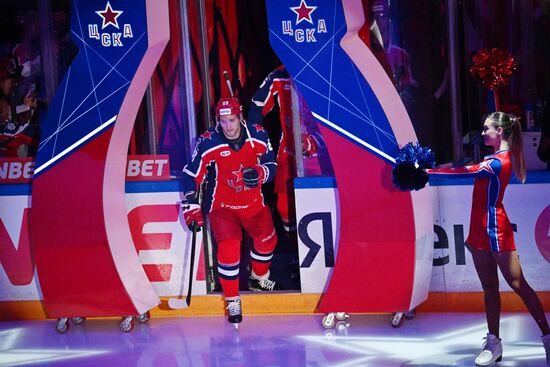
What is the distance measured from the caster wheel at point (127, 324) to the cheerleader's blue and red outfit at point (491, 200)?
7.57ft

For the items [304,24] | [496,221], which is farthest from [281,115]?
[496,221]

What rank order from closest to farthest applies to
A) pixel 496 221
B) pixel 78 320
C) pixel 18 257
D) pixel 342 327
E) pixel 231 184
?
pixel 496 221 → pixel 342 327 → pixel 231 184 → pixel 78 320 → pixel 18 257

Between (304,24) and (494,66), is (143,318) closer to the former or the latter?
(304,24)

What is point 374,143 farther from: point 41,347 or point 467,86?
point 41,347

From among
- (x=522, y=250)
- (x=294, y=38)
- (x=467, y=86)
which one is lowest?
(x=522, y=250)

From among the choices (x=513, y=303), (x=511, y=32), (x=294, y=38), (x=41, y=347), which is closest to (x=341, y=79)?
(x=294, y=38)

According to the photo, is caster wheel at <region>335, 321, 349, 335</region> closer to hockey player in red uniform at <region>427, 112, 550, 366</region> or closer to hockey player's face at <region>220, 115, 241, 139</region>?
hockey player in red uniform at <region>427, 112, 550, 366</region>

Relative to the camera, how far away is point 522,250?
5.65 metres

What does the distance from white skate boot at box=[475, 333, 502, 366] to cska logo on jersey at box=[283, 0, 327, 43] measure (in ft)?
6.66

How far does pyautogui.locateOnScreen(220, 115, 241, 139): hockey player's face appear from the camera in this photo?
18.4ft

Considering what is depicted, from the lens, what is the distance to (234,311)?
569cm

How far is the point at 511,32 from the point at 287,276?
215 centimetres

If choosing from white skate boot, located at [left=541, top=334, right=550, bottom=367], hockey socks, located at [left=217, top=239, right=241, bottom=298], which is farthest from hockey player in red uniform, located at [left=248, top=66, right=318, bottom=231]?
white skate boot, located at [left=541, top=334, right=550, bottom=367]

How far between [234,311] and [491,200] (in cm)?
185
